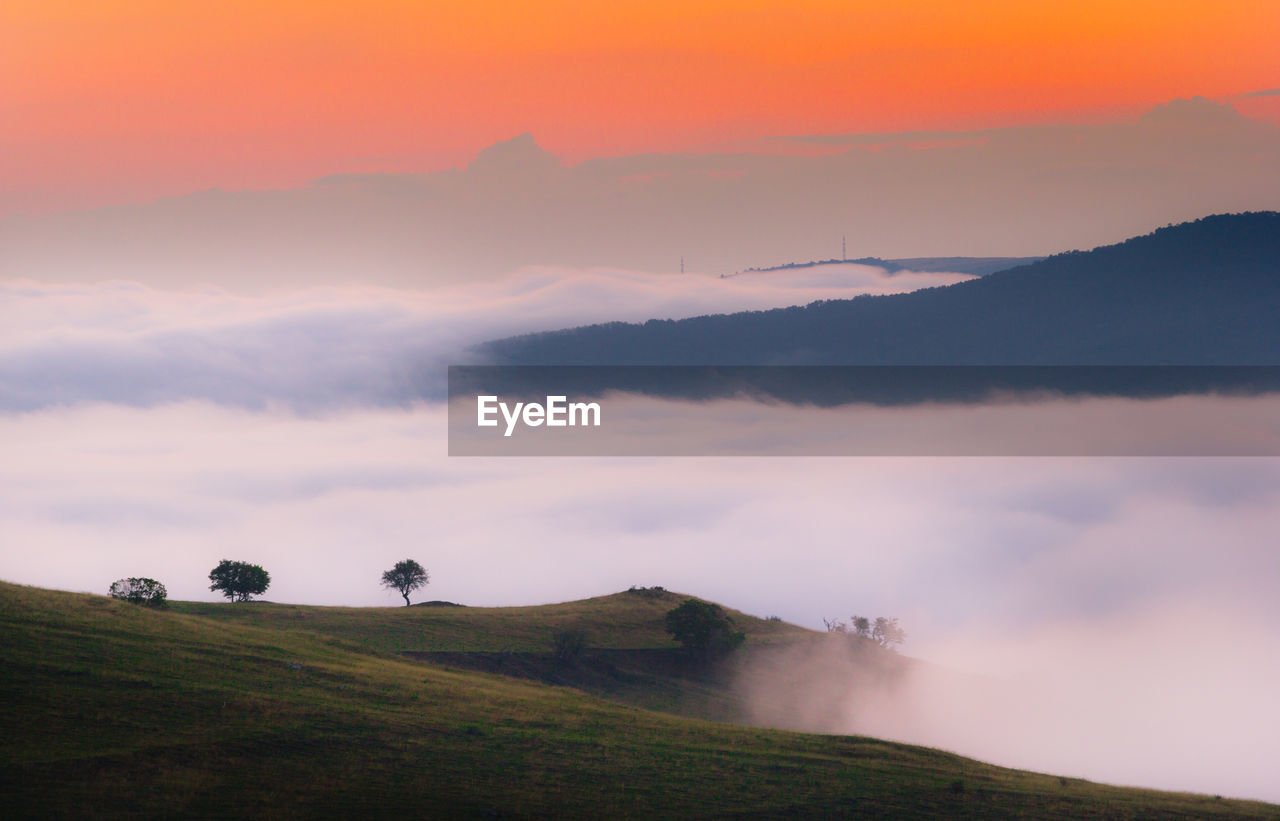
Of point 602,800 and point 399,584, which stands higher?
point 399,584

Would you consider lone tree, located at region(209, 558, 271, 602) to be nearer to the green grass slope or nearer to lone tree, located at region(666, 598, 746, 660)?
the green grass slope

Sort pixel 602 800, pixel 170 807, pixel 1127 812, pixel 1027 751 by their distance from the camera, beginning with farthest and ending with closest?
pixel 1027 751 < pixel 1127 812 < pixel 602 800 < pixel 170 807

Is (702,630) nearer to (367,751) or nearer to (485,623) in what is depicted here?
(485,623)

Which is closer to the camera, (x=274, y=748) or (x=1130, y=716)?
(x=274, y=748)

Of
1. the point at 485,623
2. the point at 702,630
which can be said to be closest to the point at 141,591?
the point at 485,623

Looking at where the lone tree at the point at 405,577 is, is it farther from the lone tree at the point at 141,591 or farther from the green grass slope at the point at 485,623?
the lone tree at the point at 141,591

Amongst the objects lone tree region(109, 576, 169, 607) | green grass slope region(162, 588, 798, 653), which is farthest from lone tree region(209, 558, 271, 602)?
lone tree region(109, 576, 169, 607)

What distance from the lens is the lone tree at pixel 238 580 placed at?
152250 millimetres

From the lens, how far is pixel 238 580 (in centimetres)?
15238

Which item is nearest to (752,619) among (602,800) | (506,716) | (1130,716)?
(1130,716)

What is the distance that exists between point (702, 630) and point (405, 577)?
170 ft

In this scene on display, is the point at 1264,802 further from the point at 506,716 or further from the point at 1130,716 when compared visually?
the point at 1130,716

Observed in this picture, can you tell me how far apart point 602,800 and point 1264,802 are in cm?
4253

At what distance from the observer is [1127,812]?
73.3m
